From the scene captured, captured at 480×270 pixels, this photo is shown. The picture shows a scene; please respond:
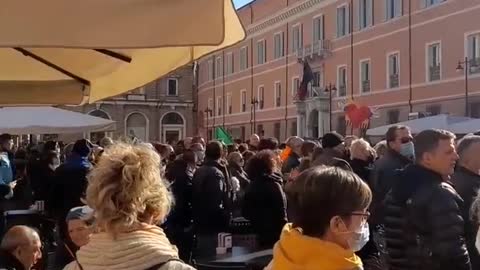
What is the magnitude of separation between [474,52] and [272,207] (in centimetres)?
2402

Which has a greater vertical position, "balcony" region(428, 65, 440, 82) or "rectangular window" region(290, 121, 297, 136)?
"balcony" region(428, 65, 440, 82)

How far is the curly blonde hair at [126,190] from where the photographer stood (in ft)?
8.12

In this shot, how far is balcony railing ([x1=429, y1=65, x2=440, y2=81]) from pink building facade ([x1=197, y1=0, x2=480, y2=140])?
47 mm

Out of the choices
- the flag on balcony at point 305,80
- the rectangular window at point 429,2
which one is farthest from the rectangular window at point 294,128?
the rectangular window at point 429,2

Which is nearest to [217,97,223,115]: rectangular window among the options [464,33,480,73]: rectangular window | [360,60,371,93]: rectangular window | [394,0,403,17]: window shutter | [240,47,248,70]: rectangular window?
[240,47,248,70]: rectangular window

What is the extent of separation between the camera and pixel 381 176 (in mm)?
6578

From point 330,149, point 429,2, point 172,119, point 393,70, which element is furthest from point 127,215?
point 172,119

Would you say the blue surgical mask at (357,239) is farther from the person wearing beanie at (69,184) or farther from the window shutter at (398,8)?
the window shutter at (398,8)

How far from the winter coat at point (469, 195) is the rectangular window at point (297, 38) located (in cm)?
3982

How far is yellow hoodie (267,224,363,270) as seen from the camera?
254cm

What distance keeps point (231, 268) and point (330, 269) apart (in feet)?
10.7

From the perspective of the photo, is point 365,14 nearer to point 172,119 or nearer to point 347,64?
point 347,64

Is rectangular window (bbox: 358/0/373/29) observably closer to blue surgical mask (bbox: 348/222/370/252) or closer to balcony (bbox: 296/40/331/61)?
balcony (bbox: 296/40/331/61)

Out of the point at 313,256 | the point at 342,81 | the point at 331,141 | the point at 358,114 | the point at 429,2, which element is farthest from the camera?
the point at 342,81
